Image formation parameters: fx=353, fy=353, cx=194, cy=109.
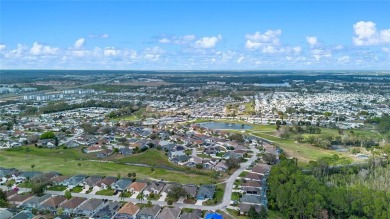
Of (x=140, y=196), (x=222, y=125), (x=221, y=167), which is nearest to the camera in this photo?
(x=140, y=196)

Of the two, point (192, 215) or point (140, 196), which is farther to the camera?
point (140, 196)

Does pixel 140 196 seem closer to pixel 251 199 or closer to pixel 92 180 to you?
pixel 92 180

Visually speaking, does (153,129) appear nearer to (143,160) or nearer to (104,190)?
(143,160)

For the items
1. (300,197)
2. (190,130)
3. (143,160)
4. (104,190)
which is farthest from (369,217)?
(190,130)

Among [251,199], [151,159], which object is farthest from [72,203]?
[151,159]

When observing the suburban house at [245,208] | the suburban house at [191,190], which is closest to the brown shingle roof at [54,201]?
the suburban house at [191,190]

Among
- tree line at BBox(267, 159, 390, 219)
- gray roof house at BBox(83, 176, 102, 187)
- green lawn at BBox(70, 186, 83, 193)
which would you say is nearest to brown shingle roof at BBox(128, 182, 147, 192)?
gray roof house at BBox(83, 176, 102, 187)
